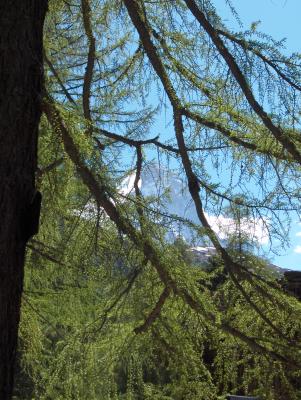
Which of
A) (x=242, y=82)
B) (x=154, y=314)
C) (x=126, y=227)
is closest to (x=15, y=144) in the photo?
(x=126, y=227)

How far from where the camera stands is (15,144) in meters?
1.95

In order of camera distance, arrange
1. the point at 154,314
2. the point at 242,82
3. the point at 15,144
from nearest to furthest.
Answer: the point at 15,144, the point at 242,82, the point at 154,314

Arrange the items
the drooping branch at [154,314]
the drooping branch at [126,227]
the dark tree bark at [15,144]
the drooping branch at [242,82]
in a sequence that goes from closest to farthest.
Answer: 1. the dark tree bark at [15,144]
2. the drooping branch at [126,227]
3. the drooping branch at [242,82]
4. the drooping branch at [154,314]

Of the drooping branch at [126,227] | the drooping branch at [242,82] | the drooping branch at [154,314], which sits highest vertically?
the drooping branch at [242,82]

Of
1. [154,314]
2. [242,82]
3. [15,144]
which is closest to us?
[15,144]

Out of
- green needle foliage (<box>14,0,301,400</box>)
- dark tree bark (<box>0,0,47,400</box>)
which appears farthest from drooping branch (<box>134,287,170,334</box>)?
dark tree bark (<box>0,0,47,400</box>)

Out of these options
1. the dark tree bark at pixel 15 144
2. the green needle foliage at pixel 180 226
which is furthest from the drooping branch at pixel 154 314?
the dark tree bark at pixel 15 144

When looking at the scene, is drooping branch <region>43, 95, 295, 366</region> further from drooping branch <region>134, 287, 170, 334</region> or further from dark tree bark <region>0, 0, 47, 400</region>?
dark tree bark <region>0, 0, 47, 400</region>

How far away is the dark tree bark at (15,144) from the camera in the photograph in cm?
188

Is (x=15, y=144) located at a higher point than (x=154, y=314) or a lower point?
higher

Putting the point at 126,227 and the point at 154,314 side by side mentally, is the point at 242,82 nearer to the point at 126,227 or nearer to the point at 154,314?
the point at 126,227

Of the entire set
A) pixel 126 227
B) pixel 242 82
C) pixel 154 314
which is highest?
pixel 242 82

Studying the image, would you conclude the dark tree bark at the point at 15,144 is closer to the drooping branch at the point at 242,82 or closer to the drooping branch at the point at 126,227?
the drooping branch at the point at 126,227

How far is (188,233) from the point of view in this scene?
9.79 ft
